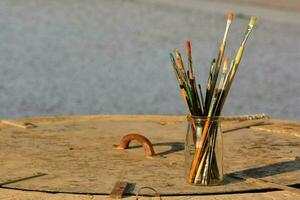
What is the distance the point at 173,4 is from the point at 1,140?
900 inches

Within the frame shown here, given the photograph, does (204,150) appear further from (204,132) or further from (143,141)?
(143,141)

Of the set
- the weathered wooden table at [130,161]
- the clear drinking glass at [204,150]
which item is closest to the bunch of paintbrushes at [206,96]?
the clear drinking glass at [204,150]

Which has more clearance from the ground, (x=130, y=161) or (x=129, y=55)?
(x=129, y=55)

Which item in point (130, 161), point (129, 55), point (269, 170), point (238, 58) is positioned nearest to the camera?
point (238, 58)

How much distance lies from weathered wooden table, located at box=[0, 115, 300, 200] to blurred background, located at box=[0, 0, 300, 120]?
218 inches

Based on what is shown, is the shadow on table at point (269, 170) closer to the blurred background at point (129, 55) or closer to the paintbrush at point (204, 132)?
the paintbrush at point (204, 132)

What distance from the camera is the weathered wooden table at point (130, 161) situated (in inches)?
151

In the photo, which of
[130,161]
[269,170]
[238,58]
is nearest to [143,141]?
[130,161]

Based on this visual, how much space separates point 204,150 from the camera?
3.77 metres

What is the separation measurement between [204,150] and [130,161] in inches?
27.6

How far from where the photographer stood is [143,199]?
3.70 meters

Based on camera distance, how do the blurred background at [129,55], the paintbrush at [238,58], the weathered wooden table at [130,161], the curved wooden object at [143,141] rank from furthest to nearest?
1. the blurred background at [129,55]
2. the curved wooden object at [143,141]
3. the weathered wooden table at [130,161]
4. the paintbrush at [238,58]

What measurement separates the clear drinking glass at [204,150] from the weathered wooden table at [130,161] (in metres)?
0.05

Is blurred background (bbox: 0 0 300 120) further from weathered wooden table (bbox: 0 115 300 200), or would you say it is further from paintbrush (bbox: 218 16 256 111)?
paintbrush (bbox: 218 16 256 111)
